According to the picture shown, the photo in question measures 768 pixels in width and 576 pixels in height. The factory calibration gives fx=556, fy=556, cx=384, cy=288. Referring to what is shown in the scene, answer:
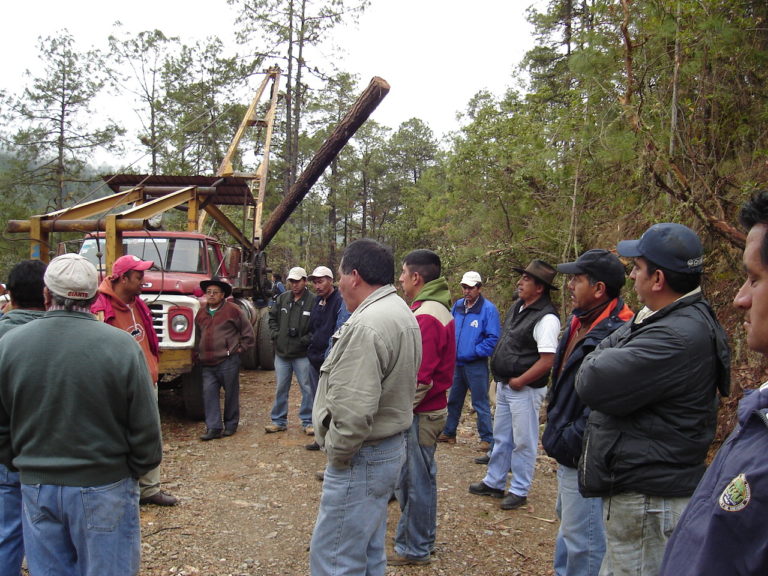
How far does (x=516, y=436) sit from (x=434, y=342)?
143 centimetres

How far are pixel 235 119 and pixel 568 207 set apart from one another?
68.1 ft

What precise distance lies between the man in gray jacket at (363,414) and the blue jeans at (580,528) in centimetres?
88

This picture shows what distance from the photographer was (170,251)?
7.52 metres

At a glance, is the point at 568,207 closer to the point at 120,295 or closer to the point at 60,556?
the point at 120,295

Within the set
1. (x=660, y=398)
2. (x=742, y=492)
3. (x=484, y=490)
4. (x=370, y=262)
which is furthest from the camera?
(x=484, y=490)

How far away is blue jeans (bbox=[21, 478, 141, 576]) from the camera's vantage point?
2252 mm

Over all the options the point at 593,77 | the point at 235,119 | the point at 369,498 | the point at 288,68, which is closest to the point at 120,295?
the point at 369,498

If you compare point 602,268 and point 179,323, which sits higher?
point 602,268

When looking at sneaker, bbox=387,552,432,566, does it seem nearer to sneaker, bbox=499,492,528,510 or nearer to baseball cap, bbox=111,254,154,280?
sneaker, bbox=499,492,528,510

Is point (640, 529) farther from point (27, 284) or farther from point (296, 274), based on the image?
point (296, 274)

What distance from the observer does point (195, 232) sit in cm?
776

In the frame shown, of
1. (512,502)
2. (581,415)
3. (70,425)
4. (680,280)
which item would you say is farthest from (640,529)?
(512,502)

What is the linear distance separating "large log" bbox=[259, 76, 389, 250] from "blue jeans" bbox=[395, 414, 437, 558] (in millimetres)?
5145

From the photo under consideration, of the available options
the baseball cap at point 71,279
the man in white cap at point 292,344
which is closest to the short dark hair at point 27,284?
the baseball cap at point 71,279
